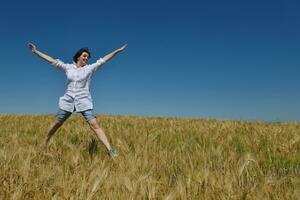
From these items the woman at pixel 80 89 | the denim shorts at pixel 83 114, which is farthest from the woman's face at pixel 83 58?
the denim shorts at pixel 83 114

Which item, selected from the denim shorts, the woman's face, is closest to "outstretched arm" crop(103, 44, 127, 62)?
the woman's face

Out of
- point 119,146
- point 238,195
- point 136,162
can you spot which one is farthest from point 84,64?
point 238,195

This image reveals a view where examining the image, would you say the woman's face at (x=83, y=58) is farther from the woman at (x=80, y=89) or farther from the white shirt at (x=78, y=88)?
the white shirt at (x=78, y=88)

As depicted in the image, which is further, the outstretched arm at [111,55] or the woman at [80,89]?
the outstretched arm at [111,55]

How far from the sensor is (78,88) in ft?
21.9

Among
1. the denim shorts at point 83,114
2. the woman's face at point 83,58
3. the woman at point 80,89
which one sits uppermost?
the woman's face at point 83,58

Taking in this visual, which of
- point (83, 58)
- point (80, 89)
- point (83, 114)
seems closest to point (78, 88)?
point (80, 89)

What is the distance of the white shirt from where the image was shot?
21.7ft

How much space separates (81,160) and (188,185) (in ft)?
6.38

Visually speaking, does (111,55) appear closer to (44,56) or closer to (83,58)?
(83,58)

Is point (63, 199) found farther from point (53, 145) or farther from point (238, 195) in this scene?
point (53, 145)

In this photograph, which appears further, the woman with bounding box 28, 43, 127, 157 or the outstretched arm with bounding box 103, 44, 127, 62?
the outstretched arm with bounding box 103, 44, 127, 62

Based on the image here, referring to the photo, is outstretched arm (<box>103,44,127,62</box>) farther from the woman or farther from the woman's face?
the woman's face

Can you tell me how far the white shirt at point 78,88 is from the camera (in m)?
6.62
